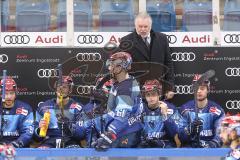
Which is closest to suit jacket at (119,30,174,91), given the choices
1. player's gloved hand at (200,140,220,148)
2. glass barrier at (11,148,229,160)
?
player's gloved hand at (200,140,220,148)

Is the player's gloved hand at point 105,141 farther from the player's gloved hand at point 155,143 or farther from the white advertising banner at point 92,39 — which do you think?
the white advertising banner at point 92,39

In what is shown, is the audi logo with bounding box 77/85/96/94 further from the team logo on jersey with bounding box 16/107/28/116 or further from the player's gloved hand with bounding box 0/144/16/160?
the player's gloved hand with bounding box 0/144/16/160

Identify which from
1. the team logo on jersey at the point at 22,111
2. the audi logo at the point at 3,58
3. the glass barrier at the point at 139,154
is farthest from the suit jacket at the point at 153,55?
the glass barrier at the point at 139,154

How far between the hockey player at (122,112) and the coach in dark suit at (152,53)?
3.35ft

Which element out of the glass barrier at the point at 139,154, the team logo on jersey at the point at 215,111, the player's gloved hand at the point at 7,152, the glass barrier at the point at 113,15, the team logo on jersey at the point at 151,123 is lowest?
the glass barrier at the point at 139,154

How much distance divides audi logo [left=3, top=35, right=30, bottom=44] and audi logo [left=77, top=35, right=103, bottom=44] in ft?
2.01

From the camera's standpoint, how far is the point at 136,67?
8094mm

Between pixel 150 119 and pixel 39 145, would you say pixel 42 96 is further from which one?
pixel 150 119

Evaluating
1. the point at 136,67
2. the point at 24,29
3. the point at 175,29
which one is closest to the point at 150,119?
the point at 136,67

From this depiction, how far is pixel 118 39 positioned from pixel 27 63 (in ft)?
3.83

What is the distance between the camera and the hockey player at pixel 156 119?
743 centimetres

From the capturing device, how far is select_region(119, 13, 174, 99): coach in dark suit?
8000 mm

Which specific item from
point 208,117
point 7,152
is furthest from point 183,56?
point 7,152

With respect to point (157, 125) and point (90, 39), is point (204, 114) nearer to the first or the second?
point (157, 125)
